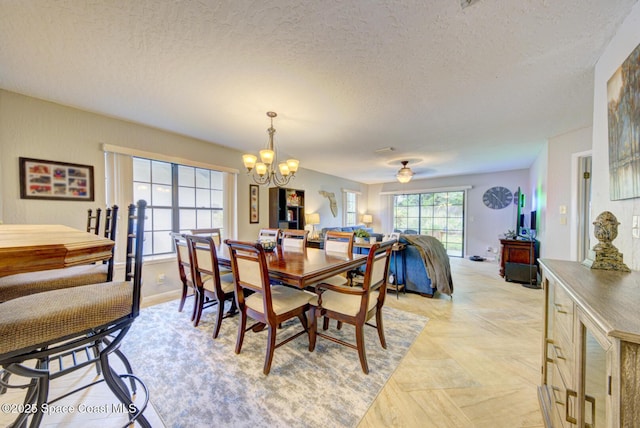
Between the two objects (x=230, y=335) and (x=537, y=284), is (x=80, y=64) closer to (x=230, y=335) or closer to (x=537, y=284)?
(x=230, y=335)

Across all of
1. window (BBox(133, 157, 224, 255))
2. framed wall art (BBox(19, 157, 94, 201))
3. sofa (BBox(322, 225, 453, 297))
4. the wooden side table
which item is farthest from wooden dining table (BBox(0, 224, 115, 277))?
sofa (BBox(322, 225, 453, 297))

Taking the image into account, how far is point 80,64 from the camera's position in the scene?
1818mm

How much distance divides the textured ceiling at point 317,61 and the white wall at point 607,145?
10cm

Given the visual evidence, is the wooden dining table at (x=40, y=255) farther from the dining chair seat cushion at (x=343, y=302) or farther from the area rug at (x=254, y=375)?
the dining chair seat cushion at (x=343, y=302)

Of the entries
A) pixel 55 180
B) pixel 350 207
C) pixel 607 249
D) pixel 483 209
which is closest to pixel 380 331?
pixel 607 249

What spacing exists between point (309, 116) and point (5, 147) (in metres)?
3.01

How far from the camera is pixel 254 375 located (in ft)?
5.59

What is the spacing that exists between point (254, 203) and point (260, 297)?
9.36 feet

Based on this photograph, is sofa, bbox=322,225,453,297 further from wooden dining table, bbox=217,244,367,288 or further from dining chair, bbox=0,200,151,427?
dining chair, bbox=0,200,151,427

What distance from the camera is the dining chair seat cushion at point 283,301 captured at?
180 centimetres

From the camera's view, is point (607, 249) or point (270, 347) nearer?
point (607, 249)

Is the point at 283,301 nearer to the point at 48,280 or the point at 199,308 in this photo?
the point at 199,308

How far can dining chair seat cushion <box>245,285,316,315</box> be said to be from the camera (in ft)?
5.91

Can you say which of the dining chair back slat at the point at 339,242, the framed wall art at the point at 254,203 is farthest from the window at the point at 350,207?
the dining chair back slat at the point at 339,242
